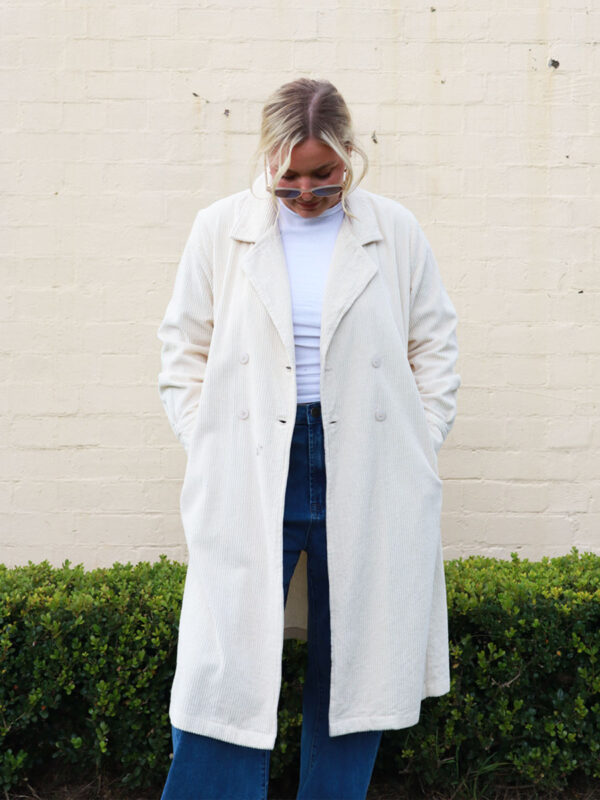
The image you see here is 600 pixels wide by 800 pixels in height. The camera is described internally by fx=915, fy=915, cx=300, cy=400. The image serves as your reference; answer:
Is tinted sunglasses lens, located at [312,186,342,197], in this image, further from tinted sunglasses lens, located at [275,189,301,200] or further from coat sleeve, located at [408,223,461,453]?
coat sleeve, located at [408,223,461,453]

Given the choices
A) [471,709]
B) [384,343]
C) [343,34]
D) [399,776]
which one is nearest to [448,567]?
[471,709]

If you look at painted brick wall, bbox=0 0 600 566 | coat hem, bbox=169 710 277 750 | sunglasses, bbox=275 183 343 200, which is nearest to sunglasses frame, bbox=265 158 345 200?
sunglasses, bbox=275 183 343 200

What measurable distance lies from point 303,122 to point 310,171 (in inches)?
4.8

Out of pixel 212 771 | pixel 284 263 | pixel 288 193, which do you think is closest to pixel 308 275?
Result: pixel 284 263

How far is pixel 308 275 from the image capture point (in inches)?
96.2

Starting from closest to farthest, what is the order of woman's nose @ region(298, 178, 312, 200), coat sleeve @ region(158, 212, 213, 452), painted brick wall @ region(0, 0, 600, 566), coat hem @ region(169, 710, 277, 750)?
coat hem @ region(169, 710, 277, 750) < woman's nose @ region(298, 178, 312, 200) < coat sleeve @ region(158, 212, 213, 452) < painted brick wall @ region(0, 0, 600, 566)

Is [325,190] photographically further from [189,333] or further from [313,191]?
[189,333]

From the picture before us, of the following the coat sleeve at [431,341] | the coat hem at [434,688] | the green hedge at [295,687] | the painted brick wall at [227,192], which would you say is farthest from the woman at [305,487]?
the painted brick wall at [227,192]

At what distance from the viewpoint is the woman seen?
2.30m

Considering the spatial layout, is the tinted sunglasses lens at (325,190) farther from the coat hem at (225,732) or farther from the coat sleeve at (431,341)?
the coat hem at (225,732)

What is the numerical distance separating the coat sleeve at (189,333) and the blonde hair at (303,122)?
32 cm

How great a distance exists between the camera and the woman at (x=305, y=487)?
7.54 feet

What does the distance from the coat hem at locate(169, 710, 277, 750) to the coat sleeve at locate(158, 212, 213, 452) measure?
28.1 inches

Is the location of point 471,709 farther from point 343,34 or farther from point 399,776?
point 343,34
